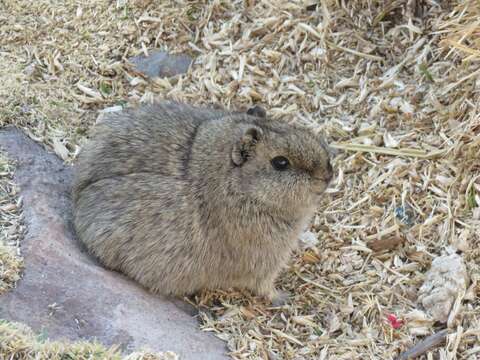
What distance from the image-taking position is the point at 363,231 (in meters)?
6.24

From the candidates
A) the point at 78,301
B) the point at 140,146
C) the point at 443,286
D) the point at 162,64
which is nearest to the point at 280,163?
the point at 140,146

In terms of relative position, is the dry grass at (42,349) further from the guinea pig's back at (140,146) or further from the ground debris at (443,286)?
the ground debris at (443,286)

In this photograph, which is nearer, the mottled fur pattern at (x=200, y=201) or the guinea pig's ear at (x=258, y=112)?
the mottled fur pattern at (x=200, y=201)

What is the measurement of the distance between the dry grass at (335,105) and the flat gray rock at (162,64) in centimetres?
10

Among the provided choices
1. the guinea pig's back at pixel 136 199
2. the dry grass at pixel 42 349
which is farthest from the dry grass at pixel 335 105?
the dry grass at pixel 42 349

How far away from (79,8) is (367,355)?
4.71 m

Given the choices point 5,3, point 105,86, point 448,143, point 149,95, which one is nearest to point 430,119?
point 448,143

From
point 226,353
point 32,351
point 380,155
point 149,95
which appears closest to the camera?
point 32,351

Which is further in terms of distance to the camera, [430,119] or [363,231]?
[430,119]

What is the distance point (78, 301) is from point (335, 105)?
3168 mm

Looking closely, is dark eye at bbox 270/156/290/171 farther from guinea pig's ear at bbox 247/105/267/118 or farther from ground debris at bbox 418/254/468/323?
ground debris at bbox 418/254/468/323

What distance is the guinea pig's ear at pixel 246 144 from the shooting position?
5.42m

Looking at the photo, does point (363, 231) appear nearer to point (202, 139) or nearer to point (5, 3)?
point (202, 139)

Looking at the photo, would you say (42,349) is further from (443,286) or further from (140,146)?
(443,286)
